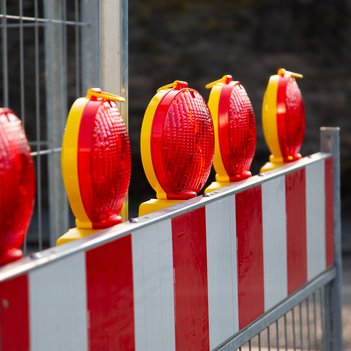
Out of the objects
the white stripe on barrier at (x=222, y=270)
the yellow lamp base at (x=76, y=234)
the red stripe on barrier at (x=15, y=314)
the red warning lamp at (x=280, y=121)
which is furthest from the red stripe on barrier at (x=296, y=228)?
the red stripe on barrier at (x=15, y=314)

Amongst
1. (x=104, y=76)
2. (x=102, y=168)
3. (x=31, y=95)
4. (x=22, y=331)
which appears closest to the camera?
(x=22, y=331)

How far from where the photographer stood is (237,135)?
167 cm

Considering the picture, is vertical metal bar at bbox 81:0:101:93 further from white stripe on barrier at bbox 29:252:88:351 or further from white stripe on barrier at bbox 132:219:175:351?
white stripe on barrier at bbox 29:252:88:351

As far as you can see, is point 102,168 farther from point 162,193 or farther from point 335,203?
point 335,203

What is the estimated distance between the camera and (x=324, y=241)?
6.79 ft

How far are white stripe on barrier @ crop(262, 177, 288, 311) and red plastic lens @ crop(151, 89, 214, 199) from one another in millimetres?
255

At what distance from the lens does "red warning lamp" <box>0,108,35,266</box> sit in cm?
91

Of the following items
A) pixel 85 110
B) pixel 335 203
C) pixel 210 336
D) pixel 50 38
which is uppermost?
pixel 50 38

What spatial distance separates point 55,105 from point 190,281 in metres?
1.66

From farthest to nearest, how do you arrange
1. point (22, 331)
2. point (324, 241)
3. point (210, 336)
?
point (324, 241)
point (210, 336)
point (22, 331)

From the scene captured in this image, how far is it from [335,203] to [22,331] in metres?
1.54

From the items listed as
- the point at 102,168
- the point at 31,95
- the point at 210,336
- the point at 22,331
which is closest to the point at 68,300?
the point at 22,331

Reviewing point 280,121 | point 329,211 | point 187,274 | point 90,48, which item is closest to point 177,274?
point 187,274

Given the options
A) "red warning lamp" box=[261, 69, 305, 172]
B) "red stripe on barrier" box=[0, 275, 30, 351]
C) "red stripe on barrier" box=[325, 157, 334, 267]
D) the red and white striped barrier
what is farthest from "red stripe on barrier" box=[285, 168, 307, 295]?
"red stripe on barrier" box=[0, 275, 30, 351]
